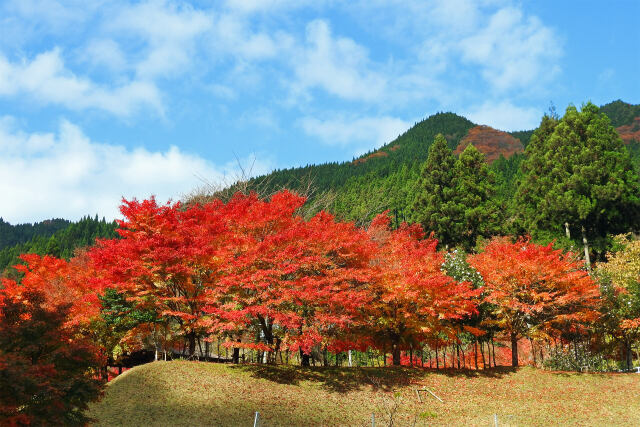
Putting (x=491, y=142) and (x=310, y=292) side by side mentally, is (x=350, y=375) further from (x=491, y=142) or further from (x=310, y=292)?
(x=491, y=142)

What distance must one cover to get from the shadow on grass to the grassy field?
6 centimetres

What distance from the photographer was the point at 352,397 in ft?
75.5

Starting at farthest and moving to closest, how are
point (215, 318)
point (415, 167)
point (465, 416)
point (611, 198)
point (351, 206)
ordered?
1. point (415, 167)
2. point (351, 206)
3. point (611, 198)
4. point (215, 318)
5. point (465, 416)

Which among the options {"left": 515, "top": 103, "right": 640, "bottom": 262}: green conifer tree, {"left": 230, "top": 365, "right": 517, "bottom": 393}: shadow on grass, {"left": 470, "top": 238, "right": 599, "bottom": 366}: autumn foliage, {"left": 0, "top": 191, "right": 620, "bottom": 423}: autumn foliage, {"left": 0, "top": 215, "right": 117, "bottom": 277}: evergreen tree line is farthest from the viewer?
{"left": 0, "top": 215, "right": 117, "bottom": 277}: evergreen tree line

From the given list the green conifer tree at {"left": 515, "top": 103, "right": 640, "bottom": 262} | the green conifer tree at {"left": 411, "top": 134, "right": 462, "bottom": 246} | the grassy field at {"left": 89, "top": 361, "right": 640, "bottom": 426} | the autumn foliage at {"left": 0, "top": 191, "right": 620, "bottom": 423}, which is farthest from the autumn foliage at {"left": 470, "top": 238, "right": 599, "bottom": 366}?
the green conifer tree at {"left": 411, "top": 134, "right": 462, "bottom": 246}

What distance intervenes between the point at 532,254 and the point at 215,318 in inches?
743

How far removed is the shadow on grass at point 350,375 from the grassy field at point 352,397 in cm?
6

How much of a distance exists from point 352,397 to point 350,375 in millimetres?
2376

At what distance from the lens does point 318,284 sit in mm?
22469

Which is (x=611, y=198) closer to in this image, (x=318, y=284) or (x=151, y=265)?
(x=318, y=284)

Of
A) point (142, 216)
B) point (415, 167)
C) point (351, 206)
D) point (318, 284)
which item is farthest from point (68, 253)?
point (318, 284)

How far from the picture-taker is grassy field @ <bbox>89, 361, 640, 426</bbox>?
20203 millimetres

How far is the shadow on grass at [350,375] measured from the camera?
78.8ft

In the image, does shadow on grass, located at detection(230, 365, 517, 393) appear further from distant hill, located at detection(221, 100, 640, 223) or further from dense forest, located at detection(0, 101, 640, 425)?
distant hill, located at detection(221, 100, 640, 223)
